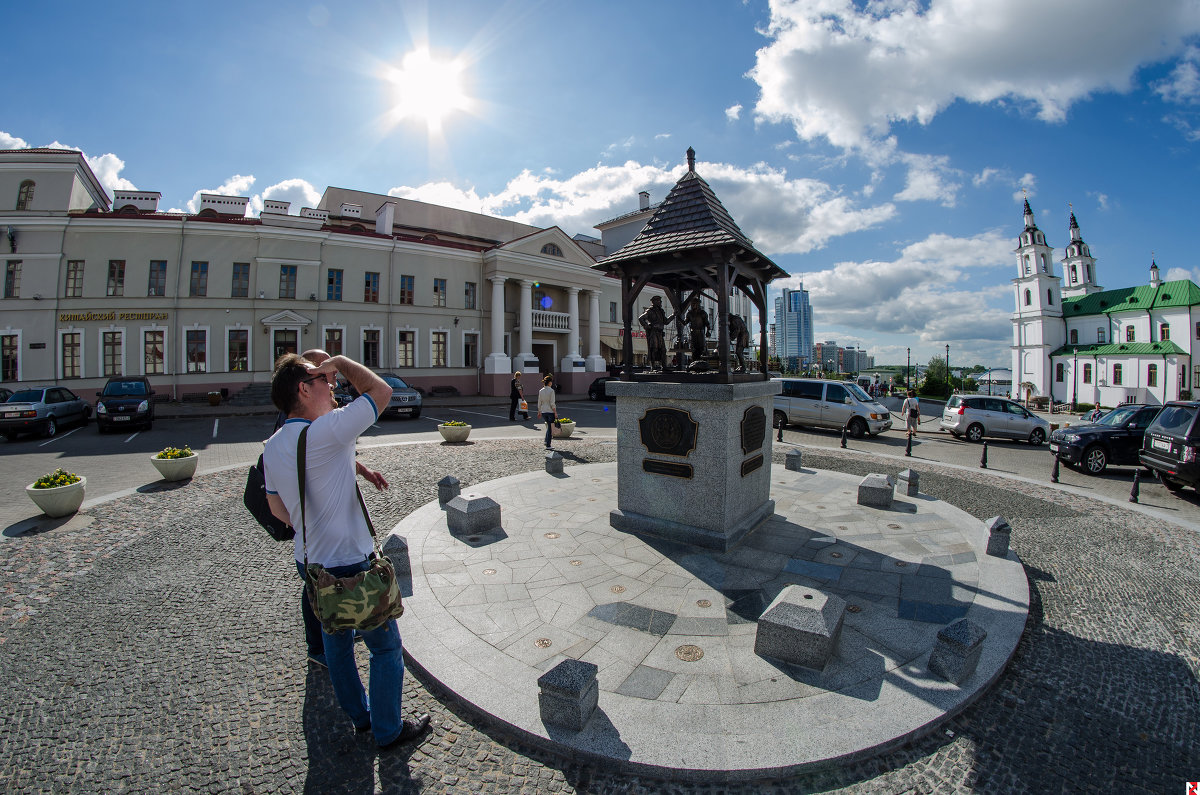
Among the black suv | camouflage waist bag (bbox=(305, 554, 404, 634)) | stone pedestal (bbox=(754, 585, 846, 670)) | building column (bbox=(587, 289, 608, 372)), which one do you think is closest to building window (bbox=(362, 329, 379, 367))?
building column (bbox=(587, 289, 608, 372))

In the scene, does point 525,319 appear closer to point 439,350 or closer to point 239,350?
point 439,350

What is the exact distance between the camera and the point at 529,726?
3.02 meters

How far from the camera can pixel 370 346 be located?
30469 millimetres

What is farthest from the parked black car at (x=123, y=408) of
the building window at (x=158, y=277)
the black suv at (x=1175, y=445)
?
the black suv at (x=1175, y=445)

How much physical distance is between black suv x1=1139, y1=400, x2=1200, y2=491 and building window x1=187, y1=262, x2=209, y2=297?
37.5 meters

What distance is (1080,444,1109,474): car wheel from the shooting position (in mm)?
12039

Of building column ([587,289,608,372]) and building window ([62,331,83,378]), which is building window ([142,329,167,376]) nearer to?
building window ([62,331,83,378])

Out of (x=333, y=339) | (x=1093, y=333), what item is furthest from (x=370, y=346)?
(x=1093, y=333)

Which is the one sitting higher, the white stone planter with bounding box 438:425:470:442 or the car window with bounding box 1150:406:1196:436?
the car window with bounding box 1150:406:1196:436

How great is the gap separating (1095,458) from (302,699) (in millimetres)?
16815

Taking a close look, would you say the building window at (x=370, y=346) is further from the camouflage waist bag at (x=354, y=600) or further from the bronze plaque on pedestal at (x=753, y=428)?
the camouflage waist bag at (x=354, y=600)

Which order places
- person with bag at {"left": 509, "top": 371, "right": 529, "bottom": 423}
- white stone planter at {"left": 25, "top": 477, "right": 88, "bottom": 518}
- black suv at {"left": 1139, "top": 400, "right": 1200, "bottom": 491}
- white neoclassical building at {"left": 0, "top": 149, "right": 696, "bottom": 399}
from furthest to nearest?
1. white neoclassical building at {"left": 0, "top": 149, "right": 696, "bottom": 399}
2. person with bag at {"left": 509, "top": 371, "right": 529, "bottom": 423}
3. black suv at {"left": 1139, "top": 400, "right": 1200, "bottom": 491}
4. white stone planter at {"left": 25, "top": 477, "right": 88, "bottom": 518}

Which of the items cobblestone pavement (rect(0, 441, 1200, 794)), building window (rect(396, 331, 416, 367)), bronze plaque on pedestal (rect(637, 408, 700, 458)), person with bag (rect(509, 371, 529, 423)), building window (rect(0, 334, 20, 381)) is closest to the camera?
cobblestone pavement (rect(0, 441, 1200, 794))

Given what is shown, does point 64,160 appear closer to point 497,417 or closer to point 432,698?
point 497,417
